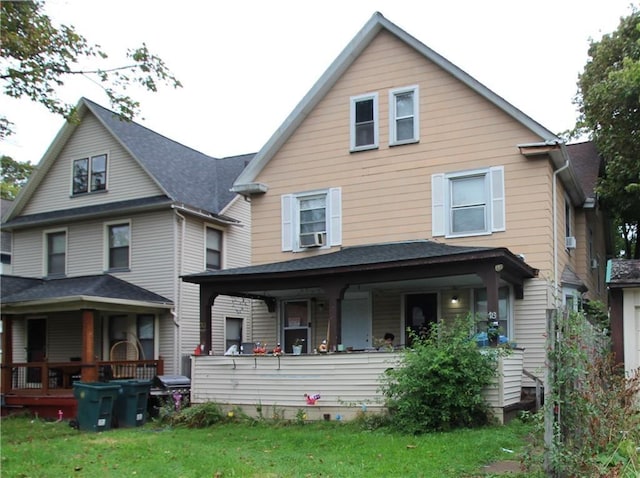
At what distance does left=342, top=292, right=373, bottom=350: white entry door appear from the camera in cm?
1599

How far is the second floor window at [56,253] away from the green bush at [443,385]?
13.2 m

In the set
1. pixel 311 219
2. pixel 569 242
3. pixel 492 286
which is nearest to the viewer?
pixel 492 286

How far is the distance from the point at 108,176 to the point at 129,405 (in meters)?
8.64

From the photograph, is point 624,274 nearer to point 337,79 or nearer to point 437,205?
point 437,205

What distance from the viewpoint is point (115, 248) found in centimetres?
2005

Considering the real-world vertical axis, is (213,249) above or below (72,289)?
above

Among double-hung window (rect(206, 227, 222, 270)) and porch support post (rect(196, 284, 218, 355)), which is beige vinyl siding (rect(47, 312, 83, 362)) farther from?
porch support post (rect(196, 284, 218, 355))

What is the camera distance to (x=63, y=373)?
1762 cm

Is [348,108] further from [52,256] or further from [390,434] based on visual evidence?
[52,256]

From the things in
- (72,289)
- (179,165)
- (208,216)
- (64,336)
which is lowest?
(64,336)

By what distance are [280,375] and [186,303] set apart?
654cm

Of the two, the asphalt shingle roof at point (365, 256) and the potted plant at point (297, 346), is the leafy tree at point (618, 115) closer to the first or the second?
the asphalt shingle roof at point (365, 256)

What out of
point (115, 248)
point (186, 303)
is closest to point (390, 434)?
point (186, 303)

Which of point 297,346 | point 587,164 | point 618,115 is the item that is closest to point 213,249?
point 297,346
